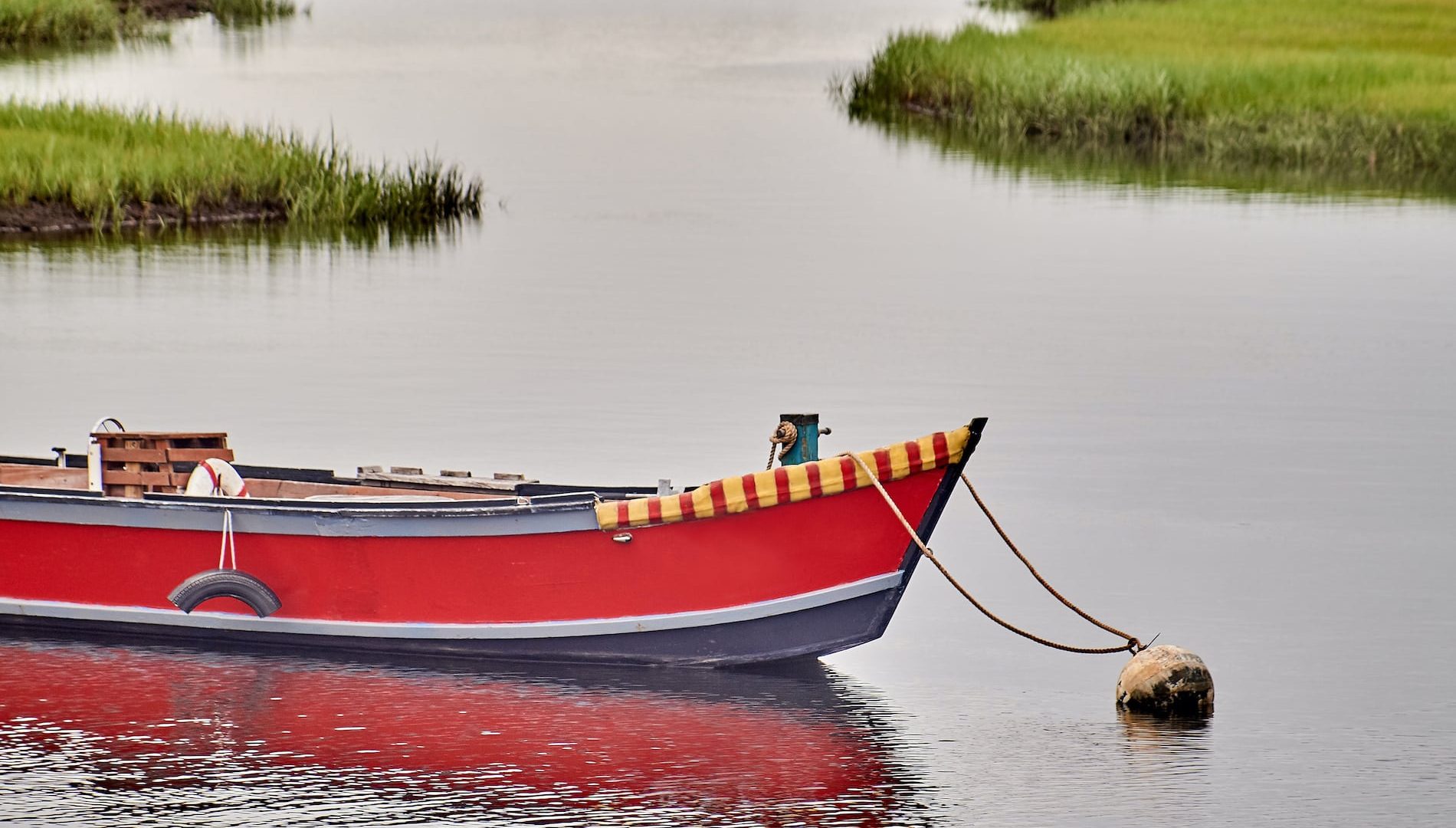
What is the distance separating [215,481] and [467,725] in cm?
271

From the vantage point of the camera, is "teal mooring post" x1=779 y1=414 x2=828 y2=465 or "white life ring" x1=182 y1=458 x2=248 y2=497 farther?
"white life ring" x1=182 y1=458 x2=248 y2=497

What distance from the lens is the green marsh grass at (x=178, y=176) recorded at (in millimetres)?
32844

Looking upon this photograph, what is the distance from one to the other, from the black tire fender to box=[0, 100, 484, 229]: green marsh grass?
1948cm

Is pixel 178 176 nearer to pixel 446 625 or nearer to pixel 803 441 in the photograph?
pixel 446 625

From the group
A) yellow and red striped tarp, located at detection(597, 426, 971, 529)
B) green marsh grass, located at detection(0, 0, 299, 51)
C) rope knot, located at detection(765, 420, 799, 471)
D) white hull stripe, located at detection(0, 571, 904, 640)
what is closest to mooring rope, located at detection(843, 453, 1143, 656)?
yellow and red striped tarp, located at detection(597, 426, 971, 529)

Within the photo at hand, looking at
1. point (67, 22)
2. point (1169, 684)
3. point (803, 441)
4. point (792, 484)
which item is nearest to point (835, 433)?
point (803, 441)

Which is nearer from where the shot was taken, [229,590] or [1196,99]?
[229,590]

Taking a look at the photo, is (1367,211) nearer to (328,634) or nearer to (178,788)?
(328,634)

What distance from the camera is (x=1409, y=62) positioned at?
50.1 meters

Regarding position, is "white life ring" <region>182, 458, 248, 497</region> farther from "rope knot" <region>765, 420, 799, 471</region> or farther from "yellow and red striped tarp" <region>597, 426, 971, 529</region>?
"rope knot" <region>765, 420, 799, 471</region>

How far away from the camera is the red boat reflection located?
12.1 metres

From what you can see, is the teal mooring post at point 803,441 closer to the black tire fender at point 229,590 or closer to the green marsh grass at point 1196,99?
the black tire fender at point 229,590

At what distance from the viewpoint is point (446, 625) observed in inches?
555

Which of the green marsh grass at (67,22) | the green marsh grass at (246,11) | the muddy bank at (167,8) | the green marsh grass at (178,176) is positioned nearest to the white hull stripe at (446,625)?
the green marsh grass at (178,176)
